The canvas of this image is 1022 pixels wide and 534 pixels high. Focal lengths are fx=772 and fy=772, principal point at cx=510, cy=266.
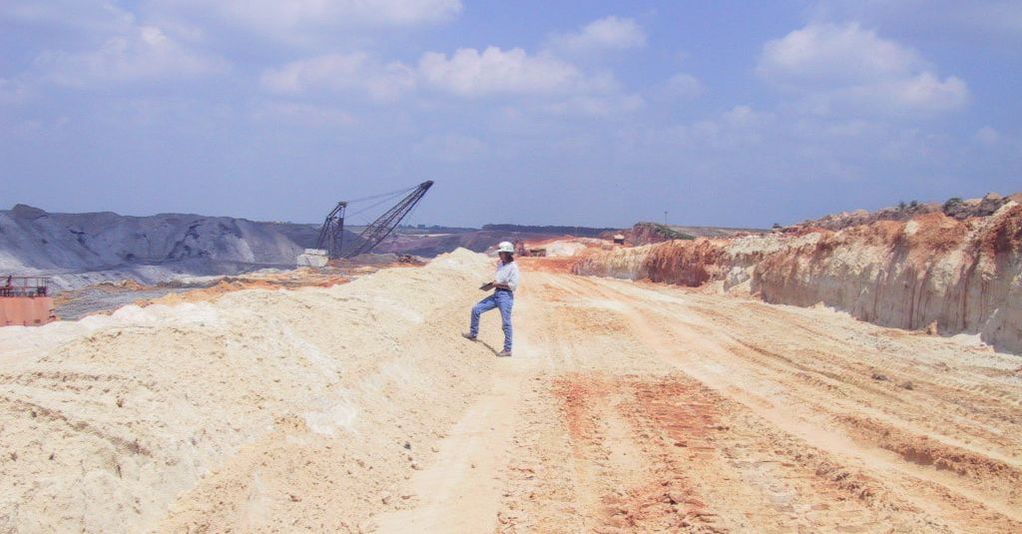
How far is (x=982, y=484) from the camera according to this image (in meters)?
6.30

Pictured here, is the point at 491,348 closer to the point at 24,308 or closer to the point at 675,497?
the point at 675,497

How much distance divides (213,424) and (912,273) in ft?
55.5

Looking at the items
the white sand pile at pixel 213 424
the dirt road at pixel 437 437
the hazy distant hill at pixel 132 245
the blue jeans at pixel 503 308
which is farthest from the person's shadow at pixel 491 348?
the hazy distant hill at pixel 132 245

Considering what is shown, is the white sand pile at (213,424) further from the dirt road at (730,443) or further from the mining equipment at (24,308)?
the mining equipment at (24,308)

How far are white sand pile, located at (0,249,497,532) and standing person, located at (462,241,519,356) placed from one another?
314 centimetres

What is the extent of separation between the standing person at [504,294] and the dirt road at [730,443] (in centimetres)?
47

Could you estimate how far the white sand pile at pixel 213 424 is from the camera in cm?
464

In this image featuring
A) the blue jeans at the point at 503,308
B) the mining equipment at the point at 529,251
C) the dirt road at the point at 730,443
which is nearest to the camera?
the dirt road at the point at 730,443

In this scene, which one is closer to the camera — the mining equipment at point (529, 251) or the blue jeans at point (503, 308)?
the blue jeans at point (503, 308)

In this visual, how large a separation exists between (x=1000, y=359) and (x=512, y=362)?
8.60m

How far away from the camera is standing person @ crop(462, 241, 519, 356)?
1301 cm

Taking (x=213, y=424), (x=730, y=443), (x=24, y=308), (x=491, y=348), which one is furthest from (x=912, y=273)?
(x=24, y=308)

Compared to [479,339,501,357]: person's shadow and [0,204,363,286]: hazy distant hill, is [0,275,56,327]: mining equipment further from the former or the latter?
[0,204,363,286]: hazy distant hill

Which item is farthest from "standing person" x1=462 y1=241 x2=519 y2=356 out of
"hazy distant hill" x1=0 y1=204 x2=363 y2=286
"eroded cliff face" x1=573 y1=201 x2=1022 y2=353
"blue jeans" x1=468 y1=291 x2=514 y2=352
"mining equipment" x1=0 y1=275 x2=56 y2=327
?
"hazy distant hill" x1=0 y1=204 x2=363 y2=286
